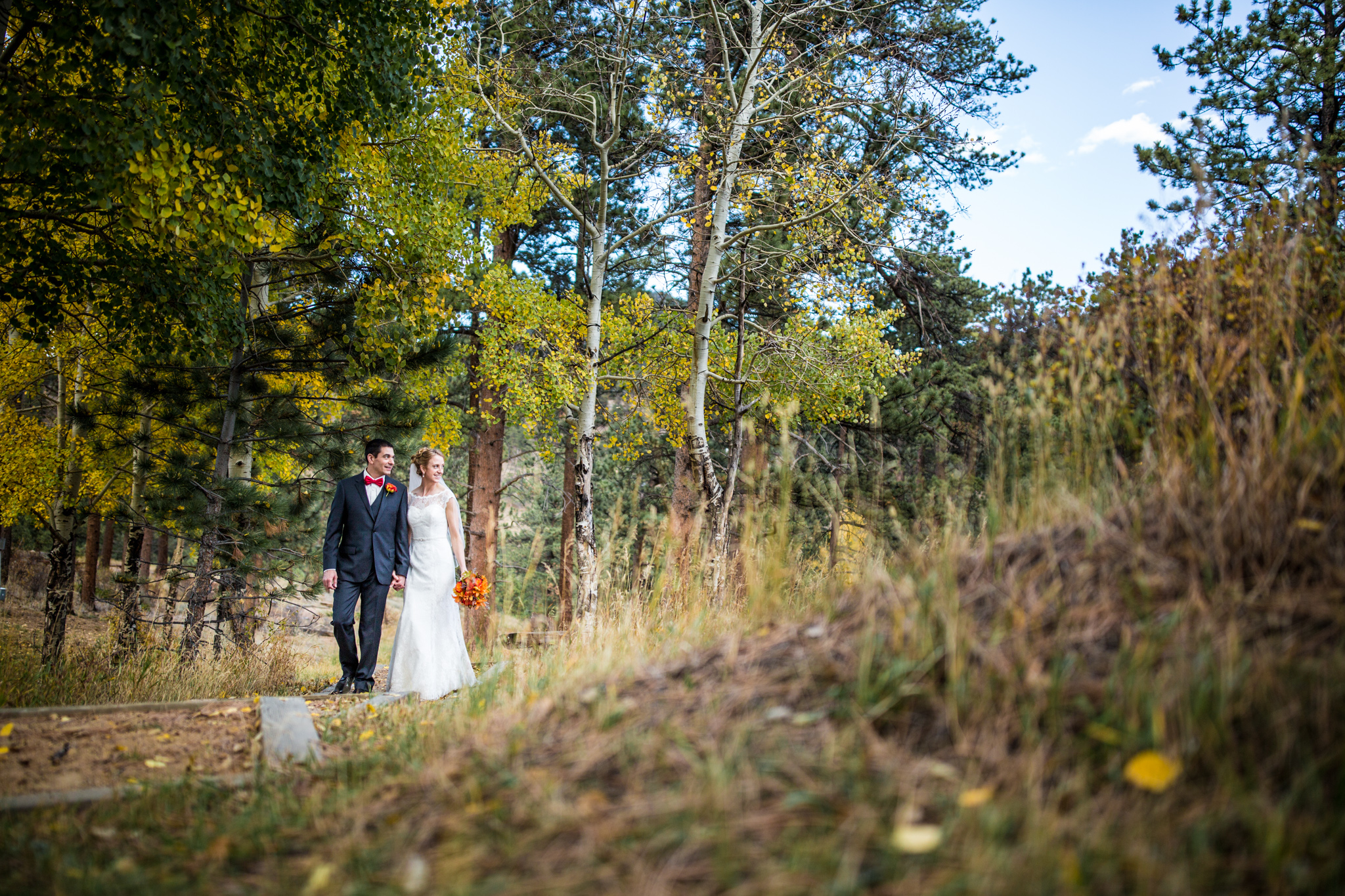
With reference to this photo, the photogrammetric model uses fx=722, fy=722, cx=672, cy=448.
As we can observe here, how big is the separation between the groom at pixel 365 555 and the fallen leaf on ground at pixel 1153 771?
532cm

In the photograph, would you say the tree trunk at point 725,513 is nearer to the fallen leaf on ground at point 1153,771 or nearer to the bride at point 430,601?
the bride at point 430,601

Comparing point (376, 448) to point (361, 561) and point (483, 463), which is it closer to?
point (361, 561)

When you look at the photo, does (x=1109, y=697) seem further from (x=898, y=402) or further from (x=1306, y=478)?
(x=898, y=402)

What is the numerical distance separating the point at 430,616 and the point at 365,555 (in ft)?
2.39

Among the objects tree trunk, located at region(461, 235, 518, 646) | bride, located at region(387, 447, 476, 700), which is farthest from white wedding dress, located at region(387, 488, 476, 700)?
tree trunk, located at region(461, 235, 518, 646)

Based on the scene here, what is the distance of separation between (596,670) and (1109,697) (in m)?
1.78

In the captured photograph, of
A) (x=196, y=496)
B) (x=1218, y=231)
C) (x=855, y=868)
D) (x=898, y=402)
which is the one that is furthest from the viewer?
(x=898, y=402)

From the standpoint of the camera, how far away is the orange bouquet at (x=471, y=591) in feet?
19.0

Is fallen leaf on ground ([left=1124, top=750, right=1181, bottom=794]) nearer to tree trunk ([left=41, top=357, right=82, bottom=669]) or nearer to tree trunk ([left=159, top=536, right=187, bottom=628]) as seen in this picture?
tree trunk ([left=41, top=357, right=82, bottom=669])

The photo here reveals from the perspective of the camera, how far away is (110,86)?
→ 14.8ft

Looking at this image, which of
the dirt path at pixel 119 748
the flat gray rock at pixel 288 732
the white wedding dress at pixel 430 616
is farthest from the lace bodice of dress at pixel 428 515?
the dirt path at pixel 119 748

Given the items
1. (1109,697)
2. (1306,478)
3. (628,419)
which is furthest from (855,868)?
(628,419)

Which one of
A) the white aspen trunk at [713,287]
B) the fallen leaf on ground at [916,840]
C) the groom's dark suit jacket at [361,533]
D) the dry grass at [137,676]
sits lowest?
the dry grass at [137,676]

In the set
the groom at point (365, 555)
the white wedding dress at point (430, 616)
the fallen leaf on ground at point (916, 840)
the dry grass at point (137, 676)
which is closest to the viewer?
the fallen leaf on ground at point (916, 840)
